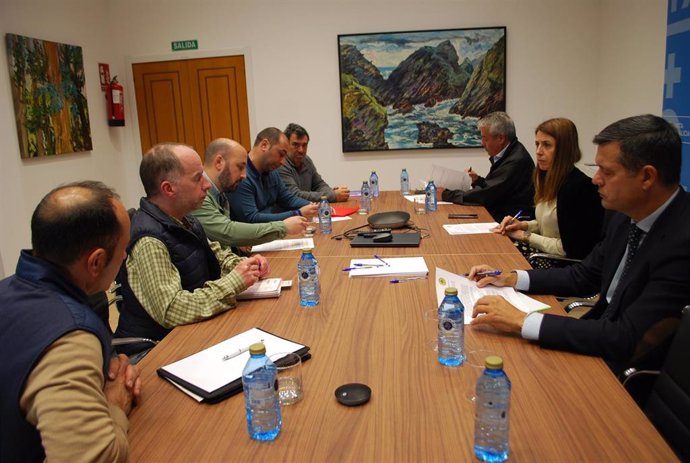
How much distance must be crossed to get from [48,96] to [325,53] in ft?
9.22

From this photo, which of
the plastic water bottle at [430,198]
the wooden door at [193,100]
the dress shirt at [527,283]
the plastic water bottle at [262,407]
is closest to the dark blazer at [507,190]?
the plastic water bottle at [430,198]

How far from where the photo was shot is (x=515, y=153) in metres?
4.11

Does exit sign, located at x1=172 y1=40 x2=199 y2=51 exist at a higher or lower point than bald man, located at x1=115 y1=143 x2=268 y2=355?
higher

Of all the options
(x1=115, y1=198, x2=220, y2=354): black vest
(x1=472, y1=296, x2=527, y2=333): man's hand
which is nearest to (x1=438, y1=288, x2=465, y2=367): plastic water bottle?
(x1=472, y1=296, x2=527, y2=333): man's hand

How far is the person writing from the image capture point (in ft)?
9.36

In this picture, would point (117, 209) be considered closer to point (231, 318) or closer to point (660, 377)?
point (231, 318)

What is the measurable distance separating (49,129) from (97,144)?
0.88 metres

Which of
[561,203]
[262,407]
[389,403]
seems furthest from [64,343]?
[561,203]

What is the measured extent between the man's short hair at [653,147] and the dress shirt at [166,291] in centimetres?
138

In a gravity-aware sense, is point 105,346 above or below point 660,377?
above

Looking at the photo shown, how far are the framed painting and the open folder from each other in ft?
13.1

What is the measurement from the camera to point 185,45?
6055 millimetres

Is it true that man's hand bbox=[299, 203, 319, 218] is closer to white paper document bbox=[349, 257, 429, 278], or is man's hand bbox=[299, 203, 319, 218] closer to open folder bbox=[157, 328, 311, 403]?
white paper document bbox=[349, 257, 429, 278]

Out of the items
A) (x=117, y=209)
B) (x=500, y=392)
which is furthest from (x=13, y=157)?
(x=500, y=392)
